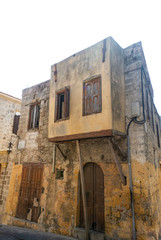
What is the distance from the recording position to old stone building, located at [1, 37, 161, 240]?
5.07m

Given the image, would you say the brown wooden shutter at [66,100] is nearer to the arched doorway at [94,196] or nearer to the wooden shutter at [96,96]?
the wooden shutter at [96,96]

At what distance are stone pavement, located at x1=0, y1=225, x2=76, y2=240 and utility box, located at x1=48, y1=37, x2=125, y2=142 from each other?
322 cm

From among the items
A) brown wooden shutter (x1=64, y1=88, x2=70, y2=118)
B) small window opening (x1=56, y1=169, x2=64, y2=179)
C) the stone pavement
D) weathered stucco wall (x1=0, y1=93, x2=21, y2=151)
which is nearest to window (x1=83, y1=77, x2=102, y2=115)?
brown wooden shutter (x1=64, y1=88, x2=70, y2=118)

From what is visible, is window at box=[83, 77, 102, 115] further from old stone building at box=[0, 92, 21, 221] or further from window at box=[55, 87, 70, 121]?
old stone building at box=[0, 92, 21, 221]

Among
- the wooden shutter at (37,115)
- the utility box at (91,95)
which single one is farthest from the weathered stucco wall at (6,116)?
the utility box at (91,95)

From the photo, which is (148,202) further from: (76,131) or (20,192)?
(20,192)

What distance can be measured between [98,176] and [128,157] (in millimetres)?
1311

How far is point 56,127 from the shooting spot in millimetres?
6598

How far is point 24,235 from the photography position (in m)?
6.11

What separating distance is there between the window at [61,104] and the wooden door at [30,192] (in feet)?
7.79

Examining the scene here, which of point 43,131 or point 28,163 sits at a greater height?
point 43,131

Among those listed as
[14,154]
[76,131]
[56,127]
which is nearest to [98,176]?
[76,131]

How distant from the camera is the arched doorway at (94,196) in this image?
219 inches

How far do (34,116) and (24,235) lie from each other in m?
4.95
